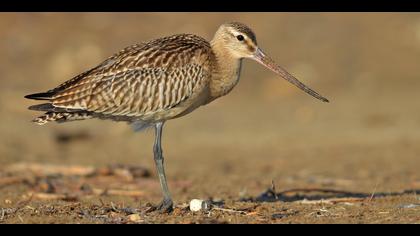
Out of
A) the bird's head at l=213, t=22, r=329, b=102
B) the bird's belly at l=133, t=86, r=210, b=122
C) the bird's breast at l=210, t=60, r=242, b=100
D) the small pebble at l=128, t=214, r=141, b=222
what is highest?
the bird's head at l=213, t=22, r=329, b=102

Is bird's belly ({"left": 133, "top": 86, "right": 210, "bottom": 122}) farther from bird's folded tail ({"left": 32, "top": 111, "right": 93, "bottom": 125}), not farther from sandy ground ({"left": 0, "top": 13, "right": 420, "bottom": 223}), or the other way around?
sandy ground ({"left": 0, "top": 13, "right": 420, "bottom": 223})

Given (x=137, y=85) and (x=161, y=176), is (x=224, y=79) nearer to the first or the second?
(x=137, y=85)

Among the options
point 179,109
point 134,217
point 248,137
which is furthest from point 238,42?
point 248,137

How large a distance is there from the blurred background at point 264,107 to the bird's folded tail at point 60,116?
2544 millimetres

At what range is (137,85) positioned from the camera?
351 inches

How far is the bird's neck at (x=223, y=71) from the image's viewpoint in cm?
931

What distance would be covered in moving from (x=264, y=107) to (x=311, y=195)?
352 inches

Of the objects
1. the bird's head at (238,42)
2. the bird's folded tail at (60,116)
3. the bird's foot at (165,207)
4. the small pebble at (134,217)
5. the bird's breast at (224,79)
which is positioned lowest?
the small pebble at (134,217)

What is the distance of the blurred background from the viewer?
46.8 feet

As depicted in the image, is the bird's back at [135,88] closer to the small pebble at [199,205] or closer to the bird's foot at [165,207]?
the bird's foot at [165,207]

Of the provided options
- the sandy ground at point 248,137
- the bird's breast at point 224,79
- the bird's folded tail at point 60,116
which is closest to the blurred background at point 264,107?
the sandy ground at point 248,137

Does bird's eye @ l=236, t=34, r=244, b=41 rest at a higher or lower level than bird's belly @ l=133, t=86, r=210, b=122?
higher

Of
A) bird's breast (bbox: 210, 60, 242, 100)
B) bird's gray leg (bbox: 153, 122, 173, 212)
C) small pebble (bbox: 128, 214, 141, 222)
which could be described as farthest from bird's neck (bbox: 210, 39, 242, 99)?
small pebble (bbox: 128, 214, 141, 222)

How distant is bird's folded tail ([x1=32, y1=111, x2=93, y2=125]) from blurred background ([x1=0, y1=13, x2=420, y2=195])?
8.35 feet
